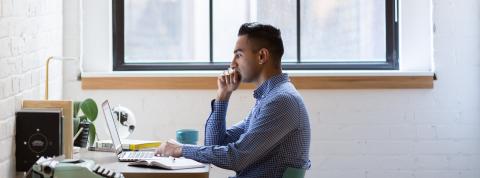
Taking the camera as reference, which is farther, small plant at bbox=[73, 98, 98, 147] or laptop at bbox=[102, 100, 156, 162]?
small plant at bbox=[73, 98, 98, 147]

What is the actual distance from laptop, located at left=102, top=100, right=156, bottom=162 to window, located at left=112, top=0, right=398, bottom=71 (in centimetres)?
97

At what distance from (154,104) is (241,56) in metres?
1.12

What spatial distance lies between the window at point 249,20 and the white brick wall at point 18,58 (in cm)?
70

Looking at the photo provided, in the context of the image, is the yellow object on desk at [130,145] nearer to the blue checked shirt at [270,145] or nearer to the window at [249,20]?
the blue checked shirt at [270,145]

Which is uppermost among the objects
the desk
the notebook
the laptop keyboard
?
the laptop keyboard

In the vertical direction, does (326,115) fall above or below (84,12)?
below

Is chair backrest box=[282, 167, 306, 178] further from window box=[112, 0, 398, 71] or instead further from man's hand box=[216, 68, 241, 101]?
window box=[112, 0, 398, 71]

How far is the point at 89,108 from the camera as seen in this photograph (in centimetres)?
398

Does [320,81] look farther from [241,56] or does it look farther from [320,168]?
[241,56]

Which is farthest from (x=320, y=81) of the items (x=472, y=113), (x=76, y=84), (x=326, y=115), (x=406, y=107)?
(x=76, y=84)

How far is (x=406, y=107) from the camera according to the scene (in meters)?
4.71

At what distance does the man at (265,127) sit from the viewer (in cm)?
342

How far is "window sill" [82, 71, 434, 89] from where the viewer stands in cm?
467

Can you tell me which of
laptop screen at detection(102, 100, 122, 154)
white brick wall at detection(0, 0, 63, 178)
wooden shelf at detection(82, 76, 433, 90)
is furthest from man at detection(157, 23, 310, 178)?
wooden shelf at detection(82, 76, 433, 90)
